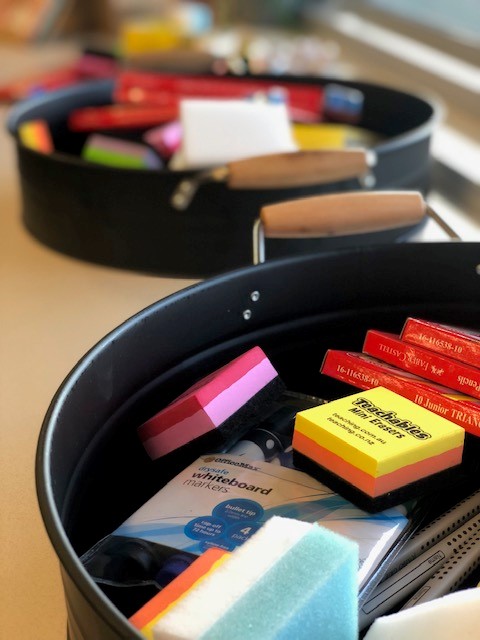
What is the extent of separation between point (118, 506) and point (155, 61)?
38.8 inches

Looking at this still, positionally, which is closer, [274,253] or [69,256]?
[274,253]

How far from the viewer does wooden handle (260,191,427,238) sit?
67 cm

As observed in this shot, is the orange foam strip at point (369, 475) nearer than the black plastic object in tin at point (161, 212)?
Yes

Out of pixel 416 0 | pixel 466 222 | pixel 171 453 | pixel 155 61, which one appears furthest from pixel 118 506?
pixel 416 0

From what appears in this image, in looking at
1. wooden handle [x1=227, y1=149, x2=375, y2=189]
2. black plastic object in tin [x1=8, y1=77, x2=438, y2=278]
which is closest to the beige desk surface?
black plastic object in tin [x1=8, y1=77, x2=438, y2=278]

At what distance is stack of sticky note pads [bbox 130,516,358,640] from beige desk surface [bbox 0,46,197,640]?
0.15 m

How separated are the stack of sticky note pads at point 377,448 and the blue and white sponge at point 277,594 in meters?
0.09

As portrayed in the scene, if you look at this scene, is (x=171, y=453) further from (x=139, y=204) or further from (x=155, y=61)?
(x=155, y=61)

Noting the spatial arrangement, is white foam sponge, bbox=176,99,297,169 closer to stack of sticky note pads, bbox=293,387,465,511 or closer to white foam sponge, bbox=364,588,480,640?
stack of sticky note pads, bbox=293,387,465,511

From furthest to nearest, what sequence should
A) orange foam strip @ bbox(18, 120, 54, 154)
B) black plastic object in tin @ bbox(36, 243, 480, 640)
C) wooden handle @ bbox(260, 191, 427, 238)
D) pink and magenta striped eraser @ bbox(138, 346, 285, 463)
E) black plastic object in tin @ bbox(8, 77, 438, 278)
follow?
orange foam strip @ bbox(18, 120, 54, 154), black plastic object in tin @ bbox(8, 77, 438, 278), wooden handle @ bbox(260, 191, 427, 238), pink and magenta striped eraser @ bbox(138, 346, 285, 463), black plastic object in tin @ bbox(36, 243, 480, 640)

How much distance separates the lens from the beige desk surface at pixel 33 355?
0.50 m

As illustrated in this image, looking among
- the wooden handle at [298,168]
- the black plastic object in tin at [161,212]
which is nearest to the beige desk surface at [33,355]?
the black plastic object in tin at [161,212]

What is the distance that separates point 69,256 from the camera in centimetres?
92

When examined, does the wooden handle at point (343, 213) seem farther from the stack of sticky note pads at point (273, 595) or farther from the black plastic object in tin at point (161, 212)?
the stack of sticky note pads at point (273, 595)
